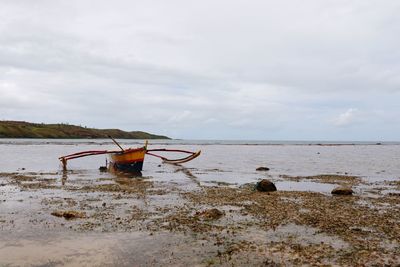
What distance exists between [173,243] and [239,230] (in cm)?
267

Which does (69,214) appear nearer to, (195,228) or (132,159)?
(195,228)

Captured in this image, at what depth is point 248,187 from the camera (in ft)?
84.8

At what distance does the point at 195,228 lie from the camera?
1362 cm

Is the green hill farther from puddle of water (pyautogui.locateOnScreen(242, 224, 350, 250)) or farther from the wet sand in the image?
puddle of water (pyautogui.locateOnScreen(242, 224, 350, 250))

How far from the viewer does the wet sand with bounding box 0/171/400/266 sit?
10.6 metres

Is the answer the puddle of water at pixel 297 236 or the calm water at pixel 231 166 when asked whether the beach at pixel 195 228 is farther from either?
the calm water at pixel 231 166

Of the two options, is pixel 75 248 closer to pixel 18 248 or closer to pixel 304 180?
pixel 18 248

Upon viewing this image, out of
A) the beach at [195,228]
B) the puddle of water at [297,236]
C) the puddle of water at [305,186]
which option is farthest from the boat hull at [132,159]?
the puddle of water at [297,236]

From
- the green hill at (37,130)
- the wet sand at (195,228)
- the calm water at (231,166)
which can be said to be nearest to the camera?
the wet sand at (195,228)

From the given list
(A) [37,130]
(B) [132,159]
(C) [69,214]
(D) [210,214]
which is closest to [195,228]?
(D) [210,214]

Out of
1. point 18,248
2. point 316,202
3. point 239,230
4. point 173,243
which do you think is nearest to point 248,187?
point 316,202

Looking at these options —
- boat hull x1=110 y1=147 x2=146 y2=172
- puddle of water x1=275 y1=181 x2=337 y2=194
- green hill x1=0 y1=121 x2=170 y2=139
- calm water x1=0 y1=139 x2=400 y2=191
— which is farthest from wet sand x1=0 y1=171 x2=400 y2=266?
green hill x1=0 y1=121 x2=170 y2=139

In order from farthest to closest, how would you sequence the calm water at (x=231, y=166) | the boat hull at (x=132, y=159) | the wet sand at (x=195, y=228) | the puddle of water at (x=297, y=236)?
1. the boat hull at (x=132, y=159)
2. the calm water at (x=231, y=166)
3. the puddle of water at (x=297, y=236)
4. the wet sand at (x=195, y=228)

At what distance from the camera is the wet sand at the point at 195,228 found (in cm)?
1060
